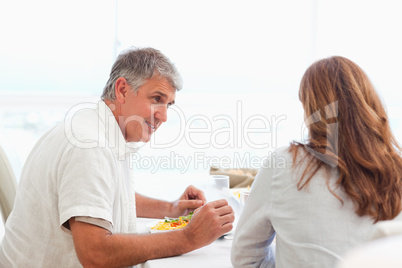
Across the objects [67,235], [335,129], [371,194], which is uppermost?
[335,129]

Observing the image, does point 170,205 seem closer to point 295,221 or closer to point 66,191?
point 66,191

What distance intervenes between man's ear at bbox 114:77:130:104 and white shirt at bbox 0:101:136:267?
0.06 meters

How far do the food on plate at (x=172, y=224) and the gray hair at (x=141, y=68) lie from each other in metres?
0.46

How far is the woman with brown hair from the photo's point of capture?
1.02 metres

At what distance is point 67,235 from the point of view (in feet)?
4.27

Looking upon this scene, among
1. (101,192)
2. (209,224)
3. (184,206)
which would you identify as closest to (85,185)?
(101,192)

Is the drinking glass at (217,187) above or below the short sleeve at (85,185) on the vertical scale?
Result: below

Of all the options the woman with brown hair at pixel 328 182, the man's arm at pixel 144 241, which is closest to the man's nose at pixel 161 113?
the man's arm at pixel 144 241

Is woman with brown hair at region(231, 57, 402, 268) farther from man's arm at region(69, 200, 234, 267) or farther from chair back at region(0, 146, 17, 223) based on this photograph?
chair back at region(0, 146, 17, 223)

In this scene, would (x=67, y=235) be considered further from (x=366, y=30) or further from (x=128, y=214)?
(x=366, y=30)

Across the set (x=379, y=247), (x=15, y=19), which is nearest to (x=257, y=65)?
(x=15, y=19)

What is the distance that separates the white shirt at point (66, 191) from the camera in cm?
121

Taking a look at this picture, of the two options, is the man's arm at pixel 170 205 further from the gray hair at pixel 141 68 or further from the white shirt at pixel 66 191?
the gray hair at pixel 141 68

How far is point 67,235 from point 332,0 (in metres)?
4.01
